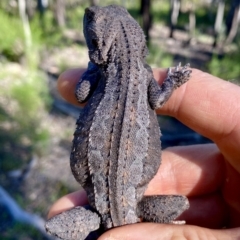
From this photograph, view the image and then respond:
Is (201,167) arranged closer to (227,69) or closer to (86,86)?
(86,86)

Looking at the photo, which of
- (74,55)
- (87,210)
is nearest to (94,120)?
(87,210)

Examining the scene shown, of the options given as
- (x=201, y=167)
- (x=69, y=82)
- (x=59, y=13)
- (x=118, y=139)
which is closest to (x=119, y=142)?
(x=118, y=139)

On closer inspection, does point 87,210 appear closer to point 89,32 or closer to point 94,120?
point 94,120

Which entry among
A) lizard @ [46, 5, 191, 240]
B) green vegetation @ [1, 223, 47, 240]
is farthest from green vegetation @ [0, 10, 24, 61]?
lizard @ [46, 5, 191, 240]

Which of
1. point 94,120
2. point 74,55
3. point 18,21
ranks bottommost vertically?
point 74,55

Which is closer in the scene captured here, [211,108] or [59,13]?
[211,108]

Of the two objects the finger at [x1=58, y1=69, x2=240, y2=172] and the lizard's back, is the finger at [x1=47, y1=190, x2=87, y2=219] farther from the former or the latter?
the finger at [x1=58, y1=69, x2=240, y2=172]

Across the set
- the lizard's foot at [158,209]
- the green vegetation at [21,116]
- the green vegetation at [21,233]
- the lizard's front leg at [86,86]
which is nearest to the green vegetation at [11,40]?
the green vegetation at [21,116]
